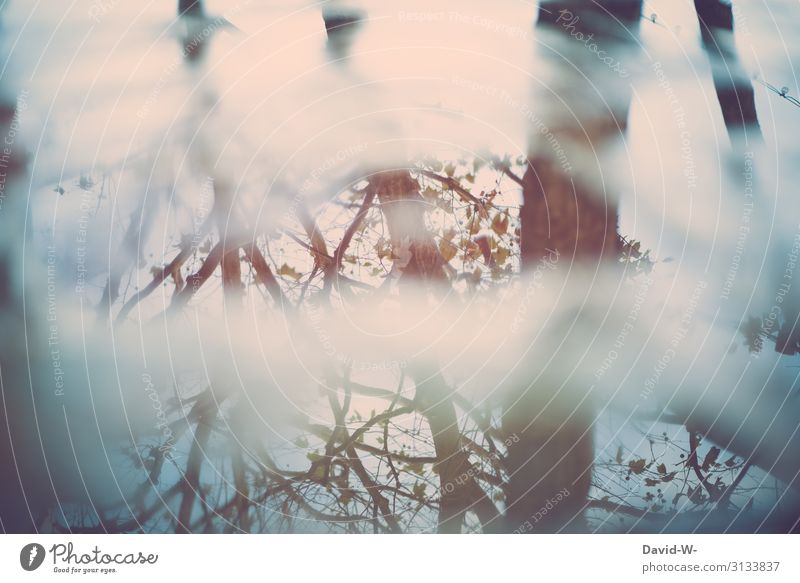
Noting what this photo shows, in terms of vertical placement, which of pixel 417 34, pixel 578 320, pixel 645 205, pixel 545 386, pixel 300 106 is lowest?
pixel 545 386

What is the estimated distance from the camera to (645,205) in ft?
3.35

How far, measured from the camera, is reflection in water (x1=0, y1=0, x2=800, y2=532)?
0.98 meters

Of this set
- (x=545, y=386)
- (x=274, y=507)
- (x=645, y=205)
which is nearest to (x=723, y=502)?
(x=545, y=386)

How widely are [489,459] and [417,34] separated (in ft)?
2.29

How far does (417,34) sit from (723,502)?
36.3 inches

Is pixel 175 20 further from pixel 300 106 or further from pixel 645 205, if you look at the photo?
pixel 645 205

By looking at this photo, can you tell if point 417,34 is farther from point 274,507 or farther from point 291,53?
point 274,507

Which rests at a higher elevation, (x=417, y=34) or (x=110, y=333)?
(x=417, y=34)

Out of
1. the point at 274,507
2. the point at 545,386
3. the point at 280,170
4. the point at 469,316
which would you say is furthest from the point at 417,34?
the point at 274,507

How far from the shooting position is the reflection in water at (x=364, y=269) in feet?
3.22

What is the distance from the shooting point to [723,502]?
1.03 m

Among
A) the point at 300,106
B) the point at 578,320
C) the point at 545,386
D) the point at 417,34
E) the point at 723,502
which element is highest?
the point at 417,34

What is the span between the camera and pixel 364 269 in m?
0.99

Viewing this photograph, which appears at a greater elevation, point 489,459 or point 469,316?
point 469,316
